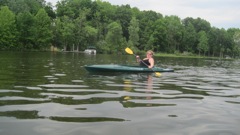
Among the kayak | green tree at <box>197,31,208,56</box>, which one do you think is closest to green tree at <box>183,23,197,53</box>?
green tree at <box>197,31,208,56</box>

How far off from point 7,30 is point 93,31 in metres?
25.4

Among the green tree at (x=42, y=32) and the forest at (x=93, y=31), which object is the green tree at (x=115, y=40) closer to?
the forest at (x=93, y=31)

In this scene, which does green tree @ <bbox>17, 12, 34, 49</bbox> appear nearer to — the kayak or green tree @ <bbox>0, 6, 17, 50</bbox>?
green tree @ <bbox>0, 6, 17, 50</bbox>

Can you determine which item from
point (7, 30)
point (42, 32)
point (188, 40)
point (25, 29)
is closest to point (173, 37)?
point (188, 40)

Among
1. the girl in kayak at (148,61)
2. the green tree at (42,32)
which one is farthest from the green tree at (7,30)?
the girl in kayak at (148,61)

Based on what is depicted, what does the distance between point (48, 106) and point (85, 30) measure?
75865 mm

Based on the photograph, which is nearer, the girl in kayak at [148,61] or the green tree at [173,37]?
the girl in kayak at [148,61]

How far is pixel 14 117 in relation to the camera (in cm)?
546

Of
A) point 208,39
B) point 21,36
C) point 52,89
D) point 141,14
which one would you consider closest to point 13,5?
point 21,36

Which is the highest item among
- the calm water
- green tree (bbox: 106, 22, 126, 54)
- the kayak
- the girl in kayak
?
green tree (bbox: 106, 22, 126, 54)

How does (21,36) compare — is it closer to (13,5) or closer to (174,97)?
(13,5)

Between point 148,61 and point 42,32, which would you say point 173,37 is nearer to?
point 42,32

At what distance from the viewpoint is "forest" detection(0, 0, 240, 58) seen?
69.9 metres

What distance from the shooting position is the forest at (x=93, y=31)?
69938 mm
